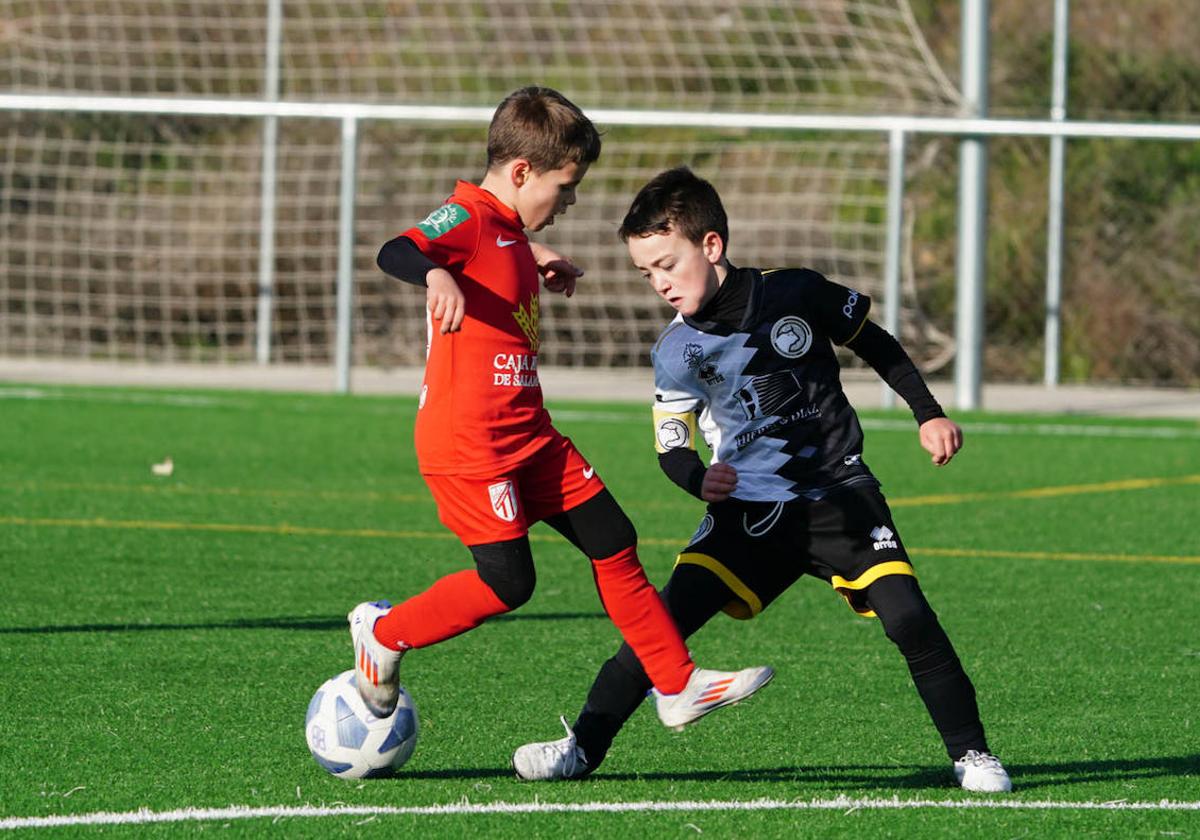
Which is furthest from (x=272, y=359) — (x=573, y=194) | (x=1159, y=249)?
(x=573, y=194)

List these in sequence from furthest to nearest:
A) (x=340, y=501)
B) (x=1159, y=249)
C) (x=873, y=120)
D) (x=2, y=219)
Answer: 1. (x=2, y=219)
2. (x=1159, y=249)
3. (x=873, y=120)
4. (x=340, y=501)

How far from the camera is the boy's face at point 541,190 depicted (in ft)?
13.5

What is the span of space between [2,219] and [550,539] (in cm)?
1103

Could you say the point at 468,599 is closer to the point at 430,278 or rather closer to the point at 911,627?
the point at 430,278

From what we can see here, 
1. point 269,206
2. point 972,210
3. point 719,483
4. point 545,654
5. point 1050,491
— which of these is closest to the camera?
point 719,483

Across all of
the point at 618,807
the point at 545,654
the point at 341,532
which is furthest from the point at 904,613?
the point at 341,532

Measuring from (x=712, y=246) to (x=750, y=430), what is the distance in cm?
40

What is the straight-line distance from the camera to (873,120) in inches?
498

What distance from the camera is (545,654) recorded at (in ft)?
18.1

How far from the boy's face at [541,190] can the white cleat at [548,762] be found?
1.09 m

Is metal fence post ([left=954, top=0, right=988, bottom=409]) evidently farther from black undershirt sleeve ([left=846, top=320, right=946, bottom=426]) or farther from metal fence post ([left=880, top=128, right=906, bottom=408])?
black undershirt sleeve ([left=846, top=320, right=946, bottom=426])

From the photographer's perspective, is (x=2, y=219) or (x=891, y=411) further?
(x=2, y=219)

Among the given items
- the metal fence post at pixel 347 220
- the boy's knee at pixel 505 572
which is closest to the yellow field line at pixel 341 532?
the boy's knee at pixel 505 572

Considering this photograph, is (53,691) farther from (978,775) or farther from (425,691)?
(978,775)
